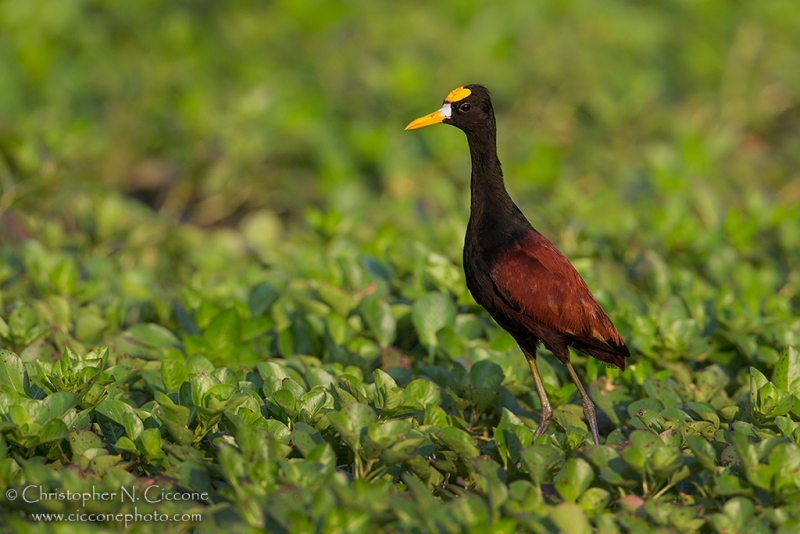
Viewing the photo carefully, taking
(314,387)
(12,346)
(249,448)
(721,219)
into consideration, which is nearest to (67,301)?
(12,346)

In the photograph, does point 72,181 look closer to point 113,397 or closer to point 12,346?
point 12,346

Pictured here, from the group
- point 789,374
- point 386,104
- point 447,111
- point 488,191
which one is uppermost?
point 447,111

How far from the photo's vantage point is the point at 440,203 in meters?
8.03

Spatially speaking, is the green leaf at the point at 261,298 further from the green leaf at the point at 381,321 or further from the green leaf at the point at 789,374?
the green leaf at the point at 789,374

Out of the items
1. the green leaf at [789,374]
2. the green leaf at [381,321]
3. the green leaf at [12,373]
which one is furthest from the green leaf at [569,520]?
the green leaf at [12,373]

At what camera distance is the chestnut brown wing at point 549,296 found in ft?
15.2

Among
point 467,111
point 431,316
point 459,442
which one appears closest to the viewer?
point 459,442

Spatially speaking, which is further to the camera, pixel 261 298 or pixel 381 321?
pixel 261 298

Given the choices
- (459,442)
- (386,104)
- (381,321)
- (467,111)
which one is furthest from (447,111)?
(386,104)

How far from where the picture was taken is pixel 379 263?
6227mm

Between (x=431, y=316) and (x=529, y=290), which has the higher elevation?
(x=529, y=290)

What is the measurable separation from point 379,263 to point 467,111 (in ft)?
4.79

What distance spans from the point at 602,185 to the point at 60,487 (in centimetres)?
585

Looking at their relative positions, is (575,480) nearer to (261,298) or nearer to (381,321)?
(381,321)
